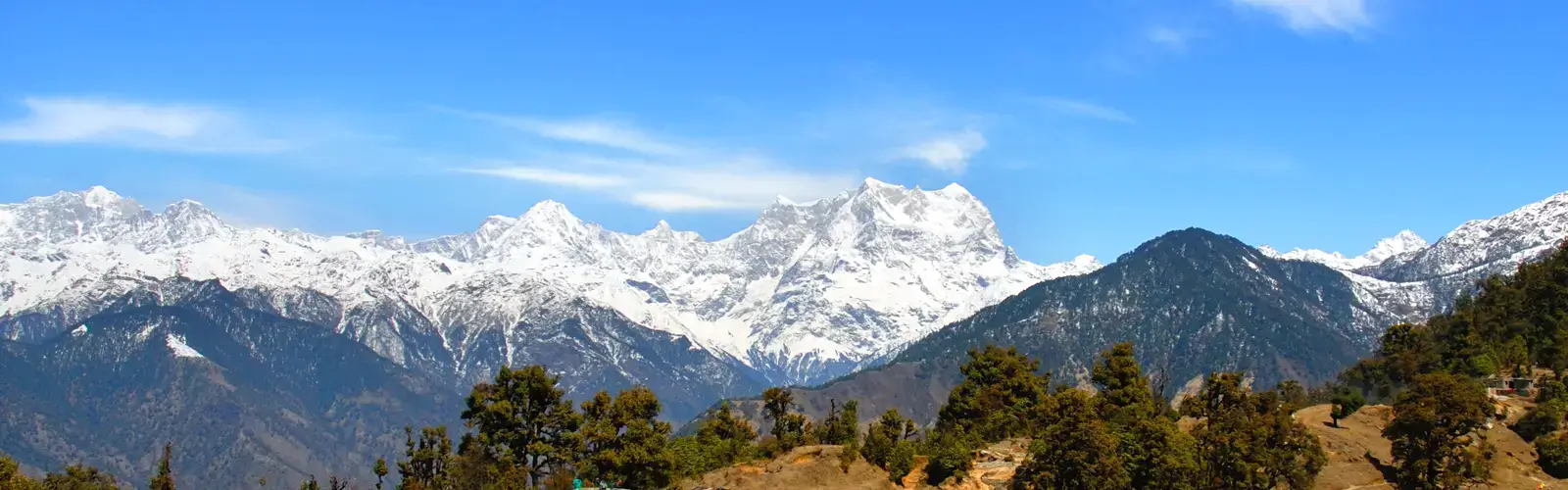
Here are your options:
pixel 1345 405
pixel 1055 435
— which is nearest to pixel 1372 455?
pixel 1345 405

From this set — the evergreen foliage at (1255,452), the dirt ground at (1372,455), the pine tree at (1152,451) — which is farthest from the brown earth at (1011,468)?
the pine tree at (1152,451)

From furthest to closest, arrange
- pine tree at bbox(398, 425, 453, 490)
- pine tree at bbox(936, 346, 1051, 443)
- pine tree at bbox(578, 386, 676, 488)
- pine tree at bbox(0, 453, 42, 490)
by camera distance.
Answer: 1. pine tree at bbox(398, 425, 453, 490)
2. pine tree at bbox(936, 346, 1051, 443)
3. pine tree at bbox(578, 386, 676, 488)
4. pine tree at bbox(0, 453, 42, 490)

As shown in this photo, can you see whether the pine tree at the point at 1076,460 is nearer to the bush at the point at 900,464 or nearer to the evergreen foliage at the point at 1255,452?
the evergreen foliage at the point at 1255,452

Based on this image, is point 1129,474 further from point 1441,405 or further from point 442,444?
point 442,444

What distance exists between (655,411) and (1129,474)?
201ft

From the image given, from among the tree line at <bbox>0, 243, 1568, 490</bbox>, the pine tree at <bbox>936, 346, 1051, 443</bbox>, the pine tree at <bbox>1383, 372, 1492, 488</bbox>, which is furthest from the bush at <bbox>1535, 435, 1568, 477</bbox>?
the pine tree at <bbox>936, 346, 1051, 443</bbox>

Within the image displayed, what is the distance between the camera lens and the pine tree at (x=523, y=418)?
541 ft

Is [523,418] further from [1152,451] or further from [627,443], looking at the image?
[1152,451]

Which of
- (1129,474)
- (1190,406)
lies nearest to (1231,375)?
(1190,406)

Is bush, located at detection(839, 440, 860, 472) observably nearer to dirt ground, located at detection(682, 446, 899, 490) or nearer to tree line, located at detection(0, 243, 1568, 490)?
tree line, located at detection(0, 243, 1568, 490)

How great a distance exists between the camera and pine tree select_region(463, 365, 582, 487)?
165 meters

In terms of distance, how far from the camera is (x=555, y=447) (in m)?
164

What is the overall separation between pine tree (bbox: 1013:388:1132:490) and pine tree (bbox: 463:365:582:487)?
184 feet

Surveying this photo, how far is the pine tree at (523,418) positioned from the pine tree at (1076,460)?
5613 cm
